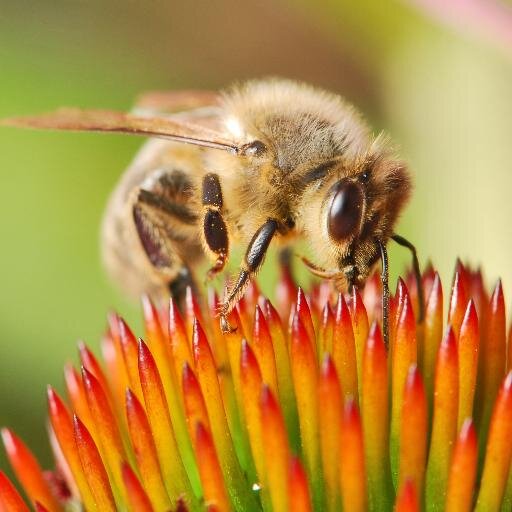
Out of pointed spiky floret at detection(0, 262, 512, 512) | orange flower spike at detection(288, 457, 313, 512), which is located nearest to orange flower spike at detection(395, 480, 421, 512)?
pointed spiky floret at detection(0, 262, 512, 512)

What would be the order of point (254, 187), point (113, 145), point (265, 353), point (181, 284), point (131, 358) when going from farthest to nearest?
1. point (113, 145)
2. point (181, 284)
3. point (254, 187)
4. point (131, 358)
5. point (265, 353)

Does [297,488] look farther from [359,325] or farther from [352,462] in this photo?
[359,325]

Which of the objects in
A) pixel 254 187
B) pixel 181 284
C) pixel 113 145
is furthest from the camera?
pixel 113 145

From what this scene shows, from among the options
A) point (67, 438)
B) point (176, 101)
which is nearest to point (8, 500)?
point (67, 438)

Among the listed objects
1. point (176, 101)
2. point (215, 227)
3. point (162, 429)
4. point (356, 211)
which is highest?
point (176, 101)

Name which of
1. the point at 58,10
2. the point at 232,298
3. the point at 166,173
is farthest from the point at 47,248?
the point at 232,298

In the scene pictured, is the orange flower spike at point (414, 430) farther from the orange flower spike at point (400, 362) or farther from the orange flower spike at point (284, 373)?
the orange flower spike at point (284, 373)

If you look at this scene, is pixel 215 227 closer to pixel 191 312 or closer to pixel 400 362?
pixel 191 312

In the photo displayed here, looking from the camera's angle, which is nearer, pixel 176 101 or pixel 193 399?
pixel 193 399

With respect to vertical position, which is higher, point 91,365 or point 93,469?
point 91,365
